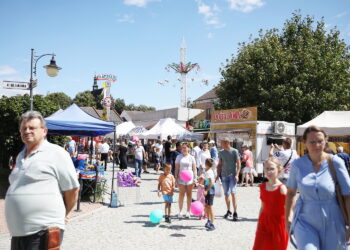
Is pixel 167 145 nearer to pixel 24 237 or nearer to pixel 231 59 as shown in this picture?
pixel 231 59

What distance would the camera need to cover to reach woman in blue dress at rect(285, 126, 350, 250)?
306cm

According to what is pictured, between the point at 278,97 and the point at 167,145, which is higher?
the point at 278,97

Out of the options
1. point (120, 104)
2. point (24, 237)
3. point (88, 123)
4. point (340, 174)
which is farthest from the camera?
point (120, 104)

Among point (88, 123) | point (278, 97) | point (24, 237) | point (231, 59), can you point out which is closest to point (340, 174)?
point (24, 237)

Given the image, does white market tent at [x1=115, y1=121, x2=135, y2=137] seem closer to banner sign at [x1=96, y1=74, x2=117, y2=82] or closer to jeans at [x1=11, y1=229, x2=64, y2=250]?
banner sign at [x1=96, y1=74, x2=117, y2=82]

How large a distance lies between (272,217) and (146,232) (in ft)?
11.0

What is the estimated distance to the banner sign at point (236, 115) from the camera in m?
17.5

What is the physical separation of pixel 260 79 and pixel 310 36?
587cm

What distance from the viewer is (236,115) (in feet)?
60.9

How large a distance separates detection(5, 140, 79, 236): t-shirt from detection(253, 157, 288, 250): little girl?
2.41 meters

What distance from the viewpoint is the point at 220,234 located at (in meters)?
6.76

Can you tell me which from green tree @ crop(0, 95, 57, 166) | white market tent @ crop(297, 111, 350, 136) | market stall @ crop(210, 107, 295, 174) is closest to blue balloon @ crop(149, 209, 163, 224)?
green tree @ crop(0, 95, 57, 166)

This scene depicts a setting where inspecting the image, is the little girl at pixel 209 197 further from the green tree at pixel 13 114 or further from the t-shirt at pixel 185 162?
the green tree at pixel 13 114

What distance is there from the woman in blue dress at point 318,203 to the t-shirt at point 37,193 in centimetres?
211
